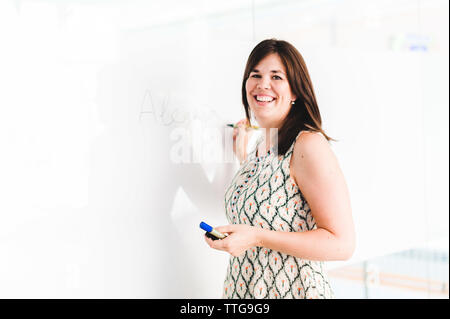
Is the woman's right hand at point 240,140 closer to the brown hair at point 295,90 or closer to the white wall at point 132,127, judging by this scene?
the white wall at point 132,127

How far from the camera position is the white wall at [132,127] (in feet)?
3.41

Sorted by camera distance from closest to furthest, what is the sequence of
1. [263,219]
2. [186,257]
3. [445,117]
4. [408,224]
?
[263,219] < [186,257] < [408,224] < [445,117]

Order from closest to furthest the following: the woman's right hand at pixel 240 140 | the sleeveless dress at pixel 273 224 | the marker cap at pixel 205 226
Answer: the marker cap at pixel 205 226 < the sleeveless dress at pixel 273 224 < the woman's right hand at pixel 240 140

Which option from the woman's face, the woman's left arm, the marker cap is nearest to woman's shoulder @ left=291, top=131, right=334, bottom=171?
the woman's left arm

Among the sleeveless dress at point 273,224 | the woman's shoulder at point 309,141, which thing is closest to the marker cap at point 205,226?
the sleeveless dress at point 273,224

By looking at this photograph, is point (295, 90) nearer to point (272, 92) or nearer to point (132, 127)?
point (272, 92)

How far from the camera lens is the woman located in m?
1.09

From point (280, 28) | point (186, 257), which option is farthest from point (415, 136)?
point (186, 257)

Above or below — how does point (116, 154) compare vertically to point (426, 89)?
below

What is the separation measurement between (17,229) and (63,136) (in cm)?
21

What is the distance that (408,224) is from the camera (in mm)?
1995

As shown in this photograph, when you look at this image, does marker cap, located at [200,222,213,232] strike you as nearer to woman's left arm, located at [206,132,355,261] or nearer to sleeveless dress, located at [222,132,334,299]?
woman's left arm, located at [206,132,355,261]

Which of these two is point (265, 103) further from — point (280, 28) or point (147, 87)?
point (280, 28)

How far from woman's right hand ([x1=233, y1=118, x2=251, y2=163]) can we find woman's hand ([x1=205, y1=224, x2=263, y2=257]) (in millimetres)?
373
